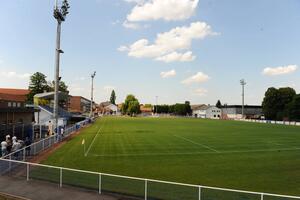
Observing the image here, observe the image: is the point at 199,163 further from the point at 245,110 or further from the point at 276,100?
the point at 245,110

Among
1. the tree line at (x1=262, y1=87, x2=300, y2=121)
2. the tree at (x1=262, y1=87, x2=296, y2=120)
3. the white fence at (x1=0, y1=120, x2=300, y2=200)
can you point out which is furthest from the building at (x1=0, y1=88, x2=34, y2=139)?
the tree at (x1=262, y1=87, x2=296, y2=120)

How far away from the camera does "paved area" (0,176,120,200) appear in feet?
45.6

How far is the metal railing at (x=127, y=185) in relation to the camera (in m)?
12.3

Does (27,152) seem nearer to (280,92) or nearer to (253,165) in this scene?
(253,165)

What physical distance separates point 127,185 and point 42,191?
12.2ft

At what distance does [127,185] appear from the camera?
1406 centimetres

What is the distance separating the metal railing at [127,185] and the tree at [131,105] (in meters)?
161

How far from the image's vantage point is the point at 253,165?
77.4ft

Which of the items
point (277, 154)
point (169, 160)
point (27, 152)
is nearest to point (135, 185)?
point (169, 160)

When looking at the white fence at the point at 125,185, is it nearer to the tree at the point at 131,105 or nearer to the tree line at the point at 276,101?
the tree line at the point at 276,101

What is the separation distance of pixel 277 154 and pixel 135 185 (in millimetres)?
19235

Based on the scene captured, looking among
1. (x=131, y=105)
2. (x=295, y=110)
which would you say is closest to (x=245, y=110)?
(x=131, y=105)

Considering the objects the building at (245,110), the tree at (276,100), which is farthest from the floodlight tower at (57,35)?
the building at (245,110)

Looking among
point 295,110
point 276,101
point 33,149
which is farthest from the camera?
point 276,101
